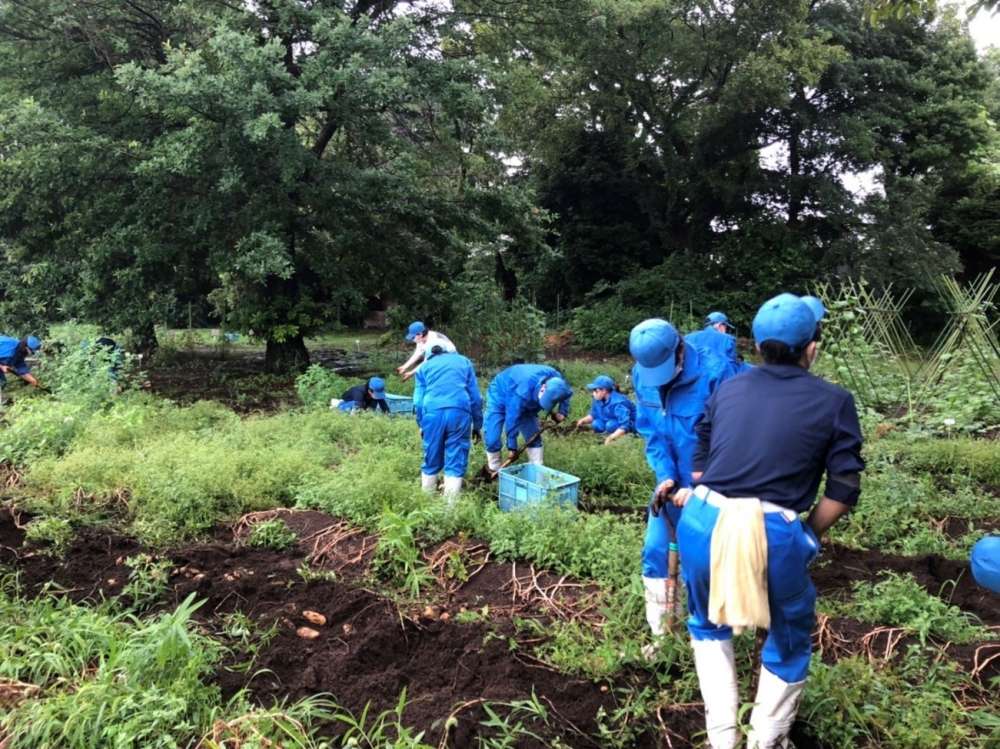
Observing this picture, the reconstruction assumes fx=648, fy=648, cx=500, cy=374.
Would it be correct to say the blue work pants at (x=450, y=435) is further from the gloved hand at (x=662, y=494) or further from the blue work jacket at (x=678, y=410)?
the gloved hand at (x=662, y=494)

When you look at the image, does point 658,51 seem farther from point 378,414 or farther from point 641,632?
point 641,632

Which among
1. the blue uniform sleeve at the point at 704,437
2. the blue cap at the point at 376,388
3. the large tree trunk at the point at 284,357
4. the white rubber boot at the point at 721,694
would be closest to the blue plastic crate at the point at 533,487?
the blue uniform sleeve at the point at 704,437

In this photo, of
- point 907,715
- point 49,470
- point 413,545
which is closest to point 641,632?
point 907,715

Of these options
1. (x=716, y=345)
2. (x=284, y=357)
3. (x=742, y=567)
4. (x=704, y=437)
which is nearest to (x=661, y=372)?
(x=704, y=437)

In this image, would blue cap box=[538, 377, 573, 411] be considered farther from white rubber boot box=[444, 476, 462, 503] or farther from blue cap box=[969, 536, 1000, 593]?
blue cap box=[969, 536, 1000, 593]

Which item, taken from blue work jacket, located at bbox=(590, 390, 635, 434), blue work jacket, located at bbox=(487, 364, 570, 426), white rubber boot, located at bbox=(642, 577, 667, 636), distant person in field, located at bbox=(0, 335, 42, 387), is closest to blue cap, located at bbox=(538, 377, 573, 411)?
blue work jacket, located at bbox=(487, 364, 570, 426)

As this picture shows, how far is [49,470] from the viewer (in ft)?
17.5

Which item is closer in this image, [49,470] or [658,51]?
[49,470]

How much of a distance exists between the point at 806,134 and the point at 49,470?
60.4 feet

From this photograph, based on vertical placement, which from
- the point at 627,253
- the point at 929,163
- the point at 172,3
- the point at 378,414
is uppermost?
the point at 172,3

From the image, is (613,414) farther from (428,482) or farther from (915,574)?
(915,574)

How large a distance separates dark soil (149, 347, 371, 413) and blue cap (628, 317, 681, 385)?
24.2 feet

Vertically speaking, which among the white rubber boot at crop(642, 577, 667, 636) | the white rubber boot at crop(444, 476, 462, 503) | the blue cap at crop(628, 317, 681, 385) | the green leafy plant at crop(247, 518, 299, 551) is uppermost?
the blue cap at crop(628, 317, 681, 385)

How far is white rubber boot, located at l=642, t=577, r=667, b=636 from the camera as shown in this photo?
3049 mm
